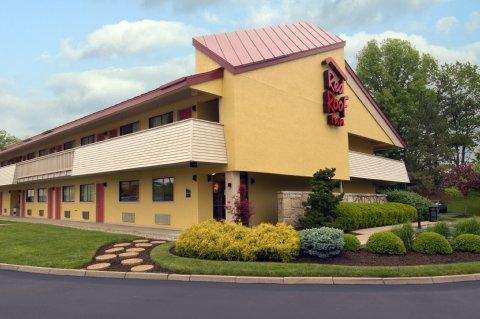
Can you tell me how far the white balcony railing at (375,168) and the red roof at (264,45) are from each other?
25.0 feet

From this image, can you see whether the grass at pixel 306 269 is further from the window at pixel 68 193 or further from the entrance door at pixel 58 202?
the entrance door at pixel 58 202

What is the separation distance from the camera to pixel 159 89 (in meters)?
20.1

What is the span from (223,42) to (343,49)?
8.11 m

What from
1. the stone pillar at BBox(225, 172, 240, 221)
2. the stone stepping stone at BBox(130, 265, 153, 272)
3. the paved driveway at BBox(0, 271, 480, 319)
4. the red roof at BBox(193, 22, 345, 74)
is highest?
the red roof at BBox(193, 22, 345, 74)

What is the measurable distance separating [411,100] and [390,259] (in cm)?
4442

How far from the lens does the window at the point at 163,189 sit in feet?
73.6

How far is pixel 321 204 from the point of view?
60.3 ft

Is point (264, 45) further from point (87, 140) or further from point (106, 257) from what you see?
point (87, 140)

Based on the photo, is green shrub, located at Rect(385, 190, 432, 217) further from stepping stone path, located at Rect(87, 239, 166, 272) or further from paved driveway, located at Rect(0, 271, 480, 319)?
paved driveway, located at Rect(0, 271, 480, 319)

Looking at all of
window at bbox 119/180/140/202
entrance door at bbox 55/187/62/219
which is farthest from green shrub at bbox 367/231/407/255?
entrance door at bbox 55/187/62/219

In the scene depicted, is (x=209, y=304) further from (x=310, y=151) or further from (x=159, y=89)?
(x=310, y=151)

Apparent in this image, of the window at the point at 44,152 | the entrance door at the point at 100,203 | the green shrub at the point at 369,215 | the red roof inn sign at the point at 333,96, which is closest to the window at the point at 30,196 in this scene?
the window at the point at 44,152

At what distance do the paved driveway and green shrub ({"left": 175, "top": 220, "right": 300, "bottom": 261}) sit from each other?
7.20 feet

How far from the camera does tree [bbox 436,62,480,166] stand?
54125 mm
